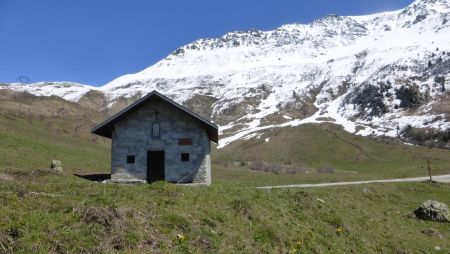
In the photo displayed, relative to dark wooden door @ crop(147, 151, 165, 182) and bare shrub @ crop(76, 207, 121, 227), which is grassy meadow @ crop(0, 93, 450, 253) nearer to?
bare shrub @ crop(76, 207, 121, 227)

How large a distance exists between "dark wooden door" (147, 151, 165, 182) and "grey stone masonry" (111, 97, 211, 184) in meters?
0.87

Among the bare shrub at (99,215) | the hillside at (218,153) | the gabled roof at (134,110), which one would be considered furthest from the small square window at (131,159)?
the bare shrub at (99,215)

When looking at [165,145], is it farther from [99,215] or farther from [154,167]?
[99,215]

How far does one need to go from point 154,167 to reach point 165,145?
2.53 meters

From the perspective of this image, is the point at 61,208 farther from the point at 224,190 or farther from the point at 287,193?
the point at 287,193

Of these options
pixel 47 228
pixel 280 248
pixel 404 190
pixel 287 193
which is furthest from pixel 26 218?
pixel 404 190

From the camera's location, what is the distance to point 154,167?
40.7m

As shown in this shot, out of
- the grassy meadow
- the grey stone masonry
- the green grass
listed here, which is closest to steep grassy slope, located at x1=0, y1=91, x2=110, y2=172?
the grey stone masonry

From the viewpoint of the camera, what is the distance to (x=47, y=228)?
13.2m

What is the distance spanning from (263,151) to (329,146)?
88.3 feet

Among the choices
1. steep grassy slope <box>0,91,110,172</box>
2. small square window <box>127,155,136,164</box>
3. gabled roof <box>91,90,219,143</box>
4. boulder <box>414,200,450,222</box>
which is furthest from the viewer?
steep grassy slope <box>0,91,110,172</box>

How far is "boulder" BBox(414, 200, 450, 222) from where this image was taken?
106ft

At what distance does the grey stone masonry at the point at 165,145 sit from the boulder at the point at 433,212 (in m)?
16.8

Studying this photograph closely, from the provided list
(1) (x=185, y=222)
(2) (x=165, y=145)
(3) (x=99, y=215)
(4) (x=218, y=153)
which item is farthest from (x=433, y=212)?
(4) (x=218, y=153)
